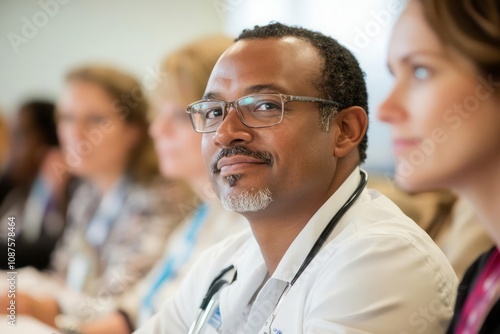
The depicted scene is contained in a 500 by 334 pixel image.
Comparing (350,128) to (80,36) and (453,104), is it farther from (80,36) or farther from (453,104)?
(80,36)

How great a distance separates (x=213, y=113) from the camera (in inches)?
49.1

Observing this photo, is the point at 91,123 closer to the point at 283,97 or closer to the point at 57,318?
the point at 57,318

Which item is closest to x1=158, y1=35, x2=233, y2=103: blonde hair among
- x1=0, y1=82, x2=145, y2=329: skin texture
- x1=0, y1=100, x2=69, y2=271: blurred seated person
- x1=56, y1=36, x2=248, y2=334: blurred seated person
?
x1=56, y1=36, x2=248, y2=334: blurred seated person

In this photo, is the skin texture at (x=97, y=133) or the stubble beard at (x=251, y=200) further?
the skin texture at (x=97, y=133)

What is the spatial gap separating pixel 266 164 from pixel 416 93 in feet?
1.52

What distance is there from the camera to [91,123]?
266cm

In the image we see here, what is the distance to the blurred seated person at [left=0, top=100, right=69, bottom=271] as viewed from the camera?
285 centimetres

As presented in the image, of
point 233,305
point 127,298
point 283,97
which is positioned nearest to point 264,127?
point 283,97

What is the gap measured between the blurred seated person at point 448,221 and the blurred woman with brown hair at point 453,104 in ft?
2.31

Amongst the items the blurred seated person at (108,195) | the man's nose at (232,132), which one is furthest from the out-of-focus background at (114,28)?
the man's nose at (232,132)

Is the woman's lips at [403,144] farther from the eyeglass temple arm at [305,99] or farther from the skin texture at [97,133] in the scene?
the skin texture at [97,133]

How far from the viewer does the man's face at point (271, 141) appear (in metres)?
1.17

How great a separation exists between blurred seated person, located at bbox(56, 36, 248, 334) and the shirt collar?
33.4 inches

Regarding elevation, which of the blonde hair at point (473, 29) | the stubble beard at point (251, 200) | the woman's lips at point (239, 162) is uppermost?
the blonde hair at point (473, 29)
